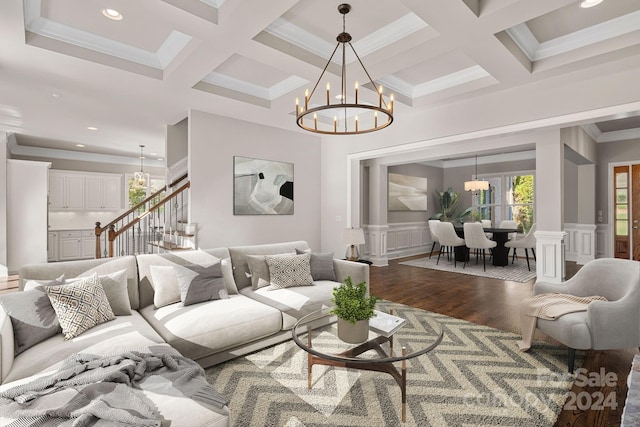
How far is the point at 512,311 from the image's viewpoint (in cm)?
378

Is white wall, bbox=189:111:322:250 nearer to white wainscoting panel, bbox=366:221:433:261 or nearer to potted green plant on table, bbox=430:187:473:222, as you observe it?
white wainscoting panel, bbox=366:221:433:261

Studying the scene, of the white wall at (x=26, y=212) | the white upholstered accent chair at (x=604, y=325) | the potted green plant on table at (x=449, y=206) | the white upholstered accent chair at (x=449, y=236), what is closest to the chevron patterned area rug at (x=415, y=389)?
the white upholstered accent chair at (x=604, y=325)

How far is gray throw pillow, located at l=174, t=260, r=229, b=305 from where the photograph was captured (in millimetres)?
2727

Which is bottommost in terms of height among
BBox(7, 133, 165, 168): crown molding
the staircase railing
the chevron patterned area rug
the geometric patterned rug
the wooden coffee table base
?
the chevron patterned area rug

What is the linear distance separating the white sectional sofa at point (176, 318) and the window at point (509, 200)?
6627 millimetres

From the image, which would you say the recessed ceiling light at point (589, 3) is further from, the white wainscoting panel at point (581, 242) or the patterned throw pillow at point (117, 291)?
the white wainscoting panel at point (581, 242)

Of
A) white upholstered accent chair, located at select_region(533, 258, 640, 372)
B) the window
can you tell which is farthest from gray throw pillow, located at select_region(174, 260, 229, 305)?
the window

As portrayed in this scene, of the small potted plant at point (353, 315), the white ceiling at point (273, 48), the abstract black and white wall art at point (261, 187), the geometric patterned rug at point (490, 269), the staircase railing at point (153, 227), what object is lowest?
the geometric patterned rug at point (490, 269)

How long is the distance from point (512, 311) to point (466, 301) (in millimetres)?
→ 545

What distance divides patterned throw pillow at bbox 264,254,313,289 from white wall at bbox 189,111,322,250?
1875 millimetres

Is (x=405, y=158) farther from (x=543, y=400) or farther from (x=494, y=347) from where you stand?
(x=543, y=400)

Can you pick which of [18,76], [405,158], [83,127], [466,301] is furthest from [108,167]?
[466,301]

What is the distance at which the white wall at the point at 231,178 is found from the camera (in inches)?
188

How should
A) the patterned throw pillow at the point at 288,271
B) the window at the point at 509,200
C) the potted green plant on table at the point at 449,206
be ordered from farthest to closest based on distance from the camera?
the potted green plant on table at the point at 449,206 < the window at the point at 509,200 < the patterned throw pillow at the point at 288,271
